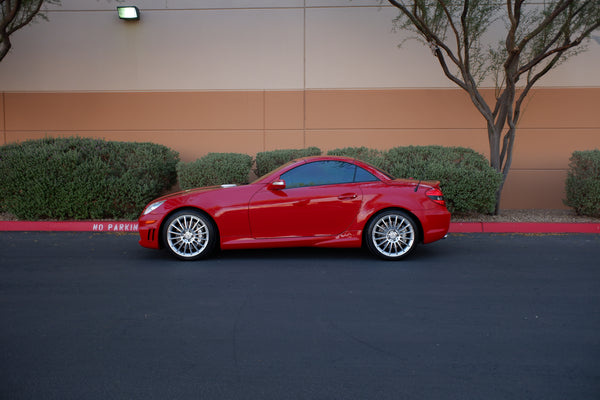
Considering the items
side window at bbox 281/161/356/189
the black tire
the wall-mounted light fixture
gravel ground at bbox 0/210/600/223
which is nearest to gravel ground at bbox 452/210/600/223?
gravel ground at bbox 0/210/600/223

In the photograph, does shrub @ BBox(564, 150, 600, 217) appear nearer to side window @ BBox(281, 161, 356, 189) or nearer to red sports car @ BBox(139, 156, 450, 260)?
red sports car @ BBox(139, 156, 450, 260)

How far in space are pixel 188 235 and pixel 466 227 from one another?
5.15 meters

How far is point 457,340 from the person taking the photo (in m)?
3.71

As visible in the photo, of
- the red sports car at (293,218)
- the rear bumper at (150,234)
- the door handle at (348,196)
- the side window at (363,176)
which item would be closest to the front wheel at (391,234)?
the red sports car at (293,218)

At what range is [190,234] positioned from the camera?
6371 mm

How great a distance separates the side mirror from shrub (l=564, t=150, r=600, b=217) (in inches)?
260

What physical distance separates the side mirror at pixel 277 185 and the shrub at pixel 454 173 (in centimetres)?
371

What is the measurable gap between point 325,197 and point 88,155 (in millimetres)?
5768

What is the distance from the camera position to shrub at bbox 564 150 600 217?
30.6 feet

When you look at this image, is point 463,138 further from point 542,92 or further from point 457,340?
point 457,340

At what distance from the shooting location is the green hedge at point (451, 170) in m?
8.95

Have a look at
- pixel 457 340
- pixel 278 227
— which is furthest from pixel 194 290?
pixel 457 340

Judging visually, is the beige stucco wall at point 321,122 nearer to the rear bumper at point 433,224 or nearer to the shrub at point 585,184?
the shrub at point 585,184

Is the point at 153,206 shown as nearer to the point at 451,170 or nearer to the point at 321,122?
the point at 451,170
